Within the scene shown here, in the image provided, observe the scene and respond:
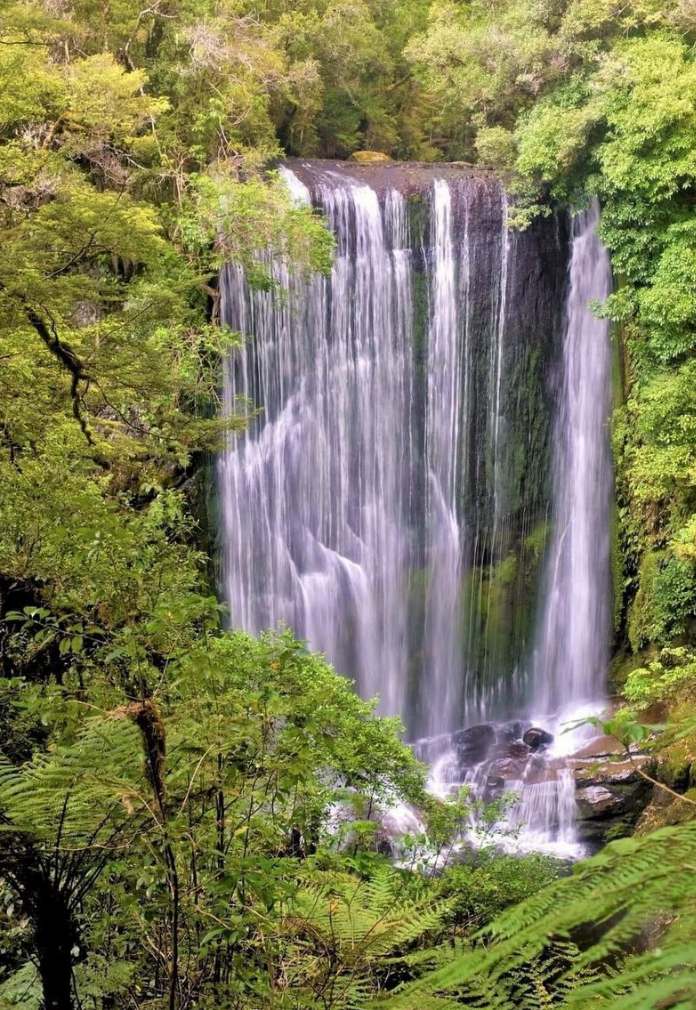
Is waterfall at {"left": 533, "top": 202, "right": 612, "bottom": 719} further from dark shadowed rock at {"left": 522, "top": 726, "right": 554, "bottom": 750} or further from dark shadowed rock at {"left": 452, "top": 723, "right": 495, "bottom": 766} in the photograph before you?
dark shadowed rock at {"left": 522, "top": 726, "right": 554, "bottom": 750}

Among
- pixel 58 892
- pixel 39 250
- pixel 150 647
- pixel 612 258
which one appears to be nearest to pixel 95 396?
pixel 39 250

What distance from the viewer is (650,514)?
44.9 feet

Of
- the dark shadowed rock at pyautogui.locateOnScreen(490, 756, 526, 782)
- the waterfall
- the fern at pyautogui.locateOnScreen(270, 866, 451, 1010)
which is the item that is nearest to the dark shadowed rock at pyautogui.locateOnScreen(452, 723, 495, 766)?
the dark shadowed rock at pyautogui.locateOnScreen(490, 756, 526, 782)

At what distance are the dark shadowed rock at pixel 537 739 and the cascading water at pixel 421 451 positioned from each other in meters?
0.74

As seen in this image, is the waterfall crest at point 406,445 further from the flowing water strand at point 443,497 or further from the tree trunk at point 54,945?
the tree trunk at point 54,945

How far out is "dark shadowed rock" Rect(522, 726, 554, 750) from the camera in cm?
1280

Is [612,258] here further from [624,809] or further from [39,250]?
[39,250]

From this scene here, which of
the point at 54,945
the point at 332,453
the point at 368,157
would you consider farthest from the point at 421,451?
the point at 54,945

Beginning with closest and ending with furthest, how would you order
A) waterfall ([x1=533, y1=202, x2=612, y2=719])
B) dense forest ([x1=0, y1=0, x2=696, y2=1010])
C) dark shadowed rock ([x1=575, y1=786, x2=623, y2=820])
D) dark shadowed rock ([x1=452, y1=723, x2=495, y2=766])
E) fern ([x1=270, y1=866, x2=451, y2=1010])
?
dense forest ([x1=0, y1=0, x2=696, y2=1010]), fern ([x1=270, y1=866, x2=451, y2=1010]), dark shadowed rock ([x1=575, y1=786, x2=623, y2=820]), dark shadowed rock ([x1=452, y1=723, x2=495, y2=766]), waterfall ([x1=533, y1=202, x2=612, y2=719])

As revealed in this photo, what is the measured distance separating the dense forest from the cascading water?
0.86 metres

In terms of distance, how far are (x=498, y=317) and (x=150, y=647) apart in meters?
12.4

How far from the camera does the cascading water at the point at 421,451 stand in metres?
13.8

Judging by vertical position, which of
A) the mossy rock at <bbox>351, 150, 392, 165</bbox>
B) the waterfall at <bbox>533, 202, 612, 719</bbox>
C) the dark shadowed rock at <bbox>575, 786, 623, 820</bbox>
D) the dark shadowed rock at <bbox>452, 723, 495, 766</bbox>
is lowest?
the dark shadowed rock at <bbox>452, 723, 495, 766</bbox>

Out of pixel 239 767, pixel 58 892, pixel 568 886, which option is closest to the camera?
pixel 568 886
